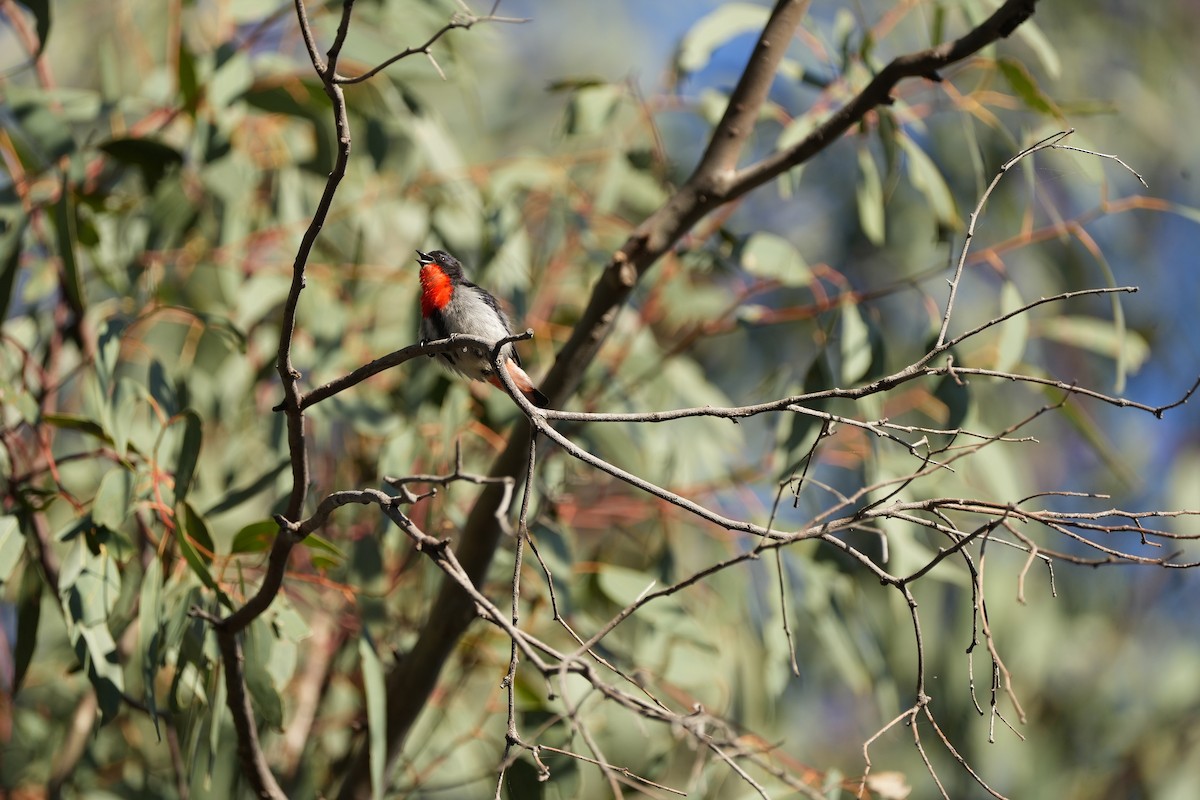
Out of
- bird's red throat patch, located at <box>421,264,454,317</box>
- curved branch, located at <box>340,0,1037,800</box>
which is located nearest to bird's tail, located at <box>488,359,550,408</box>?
curved branch, located at <box>340,0,1037,800</box>

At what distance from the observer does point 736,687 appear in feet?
10.4

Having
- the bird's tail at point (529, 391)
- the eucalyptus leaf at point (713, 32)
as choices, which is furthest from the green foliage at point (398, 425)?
the bird's tail at point (529, 391)

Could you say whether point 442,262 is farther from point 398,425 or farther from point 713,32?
point 713,32

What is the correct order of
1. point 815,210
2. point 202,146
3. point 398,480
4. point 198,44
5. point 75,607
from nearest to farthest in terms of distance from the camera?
point 398,480 < point 75,607 < point 202,146 < point 198,44 < point 815,210

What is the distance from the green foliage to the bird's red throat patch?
0.39 ft

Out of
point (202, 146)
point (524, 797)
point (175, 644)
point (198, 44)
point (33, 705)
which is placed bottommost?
point (524, 797)

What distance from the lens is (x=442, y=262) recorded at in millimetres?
2902

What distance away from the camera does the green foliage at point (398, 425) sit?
2.24 m

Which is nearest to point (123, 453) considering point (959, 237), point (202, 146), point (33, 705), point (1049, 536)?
point (202, 146)

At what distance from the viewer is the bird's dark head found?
114 inches

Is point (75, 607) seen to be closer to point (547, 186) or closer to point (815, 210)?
point (547, 186)

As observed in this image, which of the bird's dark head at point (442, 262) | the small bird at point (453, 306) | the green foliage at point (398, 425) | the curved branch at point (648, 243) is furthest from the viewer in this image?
the bird's dark head at point (442, 262)

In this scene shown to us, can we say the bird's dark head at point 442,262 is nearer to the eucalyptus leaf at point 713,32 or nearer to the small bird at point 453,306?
the small bird at point 453,306

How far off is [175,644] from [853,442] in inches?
77.2
